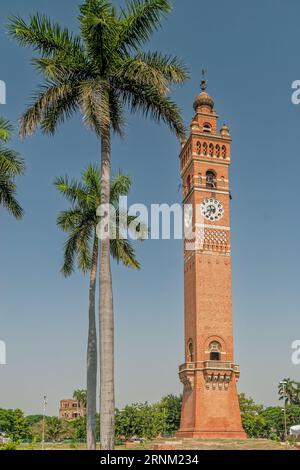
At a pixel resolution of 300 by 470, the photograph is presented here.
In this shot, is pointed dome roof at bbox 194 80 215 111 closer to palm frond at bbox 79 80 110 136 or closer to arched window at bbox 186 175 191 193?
arched window at bbox 186 175 191 193

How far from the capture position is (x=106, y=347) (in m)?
15.8

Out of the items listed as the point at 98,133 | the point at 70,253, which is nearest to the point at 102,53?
the point at 98,133

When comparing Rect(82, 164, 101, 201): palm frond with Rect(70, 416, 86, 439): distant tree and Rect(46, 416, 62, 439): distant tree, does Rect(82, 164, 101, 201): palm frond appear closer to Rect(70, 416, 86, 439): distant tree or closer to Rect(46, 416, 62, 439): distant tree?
Rect(70, 416, 86, 439): distant tree

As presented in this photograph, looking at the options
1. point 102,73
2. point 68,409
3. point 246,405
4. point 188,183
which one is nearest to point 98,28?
point 102,73

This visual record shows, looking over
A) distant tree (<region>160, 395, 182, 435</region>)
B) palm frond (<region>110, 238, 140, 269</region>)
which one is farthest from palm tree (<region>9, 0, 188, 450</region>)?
distant tree (<region>160, 395, 182, 435</region>)

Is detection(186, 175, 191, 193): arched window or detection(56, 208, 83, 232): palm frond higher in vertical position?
detection(186, 175, 191, 193): arched window

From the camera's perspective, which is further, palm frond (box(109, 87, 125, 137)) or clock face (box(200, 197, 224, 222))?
clock face (box(200, 197, 224, 222))

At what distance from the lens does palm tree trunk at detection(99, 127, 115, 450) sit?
601 inches

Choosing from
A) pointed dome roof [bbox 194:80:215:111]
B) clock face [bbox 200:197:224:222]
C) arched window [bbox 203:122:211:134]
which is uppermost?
pointed dome roof [bbox 194:80:215:111]

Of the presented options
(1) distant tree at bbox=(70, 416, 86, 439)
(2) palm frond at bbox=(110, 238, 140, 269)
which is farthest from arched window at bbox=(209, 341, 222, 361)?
(1) distant tree at bbox=(70, 416, 86, 439)

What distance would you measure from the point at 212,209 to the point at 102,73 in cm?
4065

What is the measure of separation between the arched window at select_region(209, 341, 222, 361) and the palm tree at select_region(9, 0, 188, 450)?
3775 cm

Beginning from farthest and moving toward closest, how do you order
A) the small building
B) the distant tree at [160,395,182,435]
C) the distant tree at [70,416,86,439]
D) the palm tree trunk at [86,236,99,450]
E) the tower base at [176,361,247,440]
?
the small building, the distant tree at [70,416,86,439], the distant tree at [160,395,182,435], the tower base at [176,361,247,440], the palm tree trunk at [86,236,99,450]

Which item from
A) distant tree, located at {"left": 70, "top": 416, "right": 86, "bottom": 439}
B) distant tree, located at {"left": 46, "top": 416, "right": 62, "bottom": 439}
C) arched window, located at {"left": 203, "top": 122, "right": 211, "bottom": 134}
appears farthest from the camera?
distant tree, located at {"left": 46, "top": 416, "right": 62, "bottom": 439}
